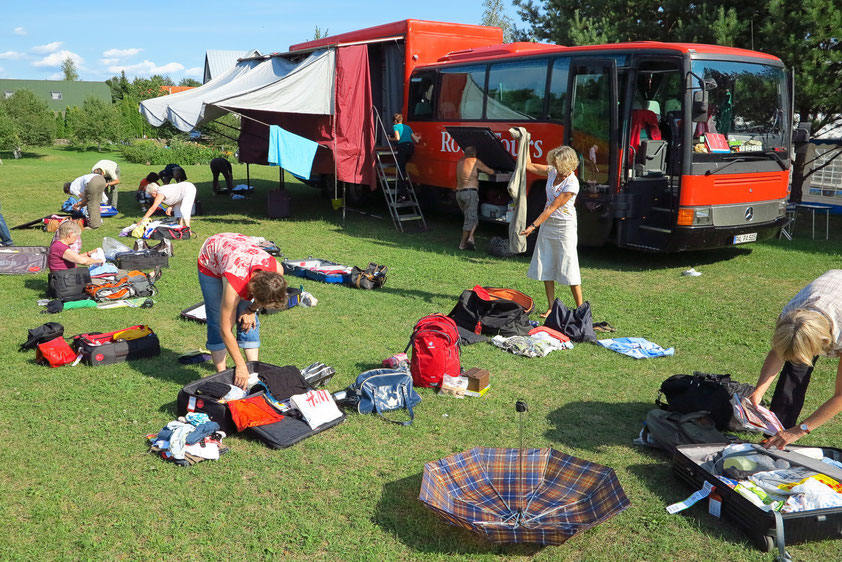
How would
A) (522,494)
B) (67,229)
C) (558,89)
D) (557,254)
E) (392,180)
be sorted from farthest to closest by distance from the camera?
(392,180)
(558,89)
(67,229)
(557,254)
(522,494)

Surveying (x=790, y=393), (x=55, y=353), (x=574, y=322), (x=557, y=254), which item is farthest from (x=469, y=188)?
(x=790, y=393)

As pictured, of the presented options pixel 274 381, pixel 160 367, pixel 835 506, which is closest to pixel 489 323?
pixel 274 381

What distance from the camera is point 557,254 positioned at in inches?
279

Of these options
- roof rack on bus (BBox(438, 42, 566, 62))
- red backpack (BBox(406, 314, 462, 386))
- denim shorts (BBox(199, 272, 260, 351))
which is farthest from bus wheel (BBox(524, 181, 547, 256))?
denim shorts (BBox(199, 272, 260, 351))

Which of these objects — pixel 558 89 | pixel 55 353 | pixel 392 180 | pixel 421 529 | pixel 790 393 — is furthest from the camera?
pixel 392 180

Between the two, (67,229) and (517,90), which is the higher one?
(517,90)

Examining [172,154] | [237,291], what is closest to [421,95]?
[237,291]

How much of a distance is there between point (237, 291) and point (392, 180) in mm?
9203

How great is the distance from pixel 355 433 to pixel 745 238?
7204 millimetres

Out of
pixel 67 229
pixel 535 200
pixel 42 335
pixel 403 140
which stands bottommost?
pixel 42 335

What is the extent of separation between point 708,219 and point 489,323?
4117 millimetres

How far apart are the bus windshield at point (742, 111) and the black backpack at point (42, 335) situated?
7.80m

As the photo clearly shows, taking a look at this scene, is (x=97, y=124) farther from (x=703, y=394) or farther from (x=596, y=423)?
(x=703, y=394)

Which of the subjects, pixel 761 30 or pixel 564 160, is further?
pixel 761 30
